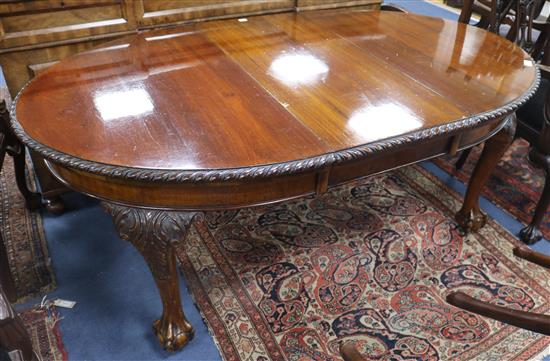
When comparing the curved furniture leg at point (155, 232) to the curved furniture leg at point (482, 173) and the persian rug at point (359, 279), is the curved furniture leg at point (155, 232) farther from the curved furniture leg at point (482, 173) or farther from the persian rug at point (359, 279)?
the curved furniture leg at point (482, 173)

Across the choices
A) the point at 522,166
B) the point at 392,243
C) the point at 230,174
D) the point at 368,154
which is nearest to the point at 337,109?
the point at 368,154

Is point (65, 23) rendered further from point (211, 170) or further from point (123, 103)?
point (211, 170)

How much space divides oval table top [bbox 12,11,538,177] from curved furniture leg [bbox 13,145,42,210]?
0.49 m

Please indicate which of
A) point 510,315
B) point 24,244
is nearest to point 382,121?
point 510,315

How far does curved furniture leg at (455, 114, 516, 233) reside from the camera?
1.22m

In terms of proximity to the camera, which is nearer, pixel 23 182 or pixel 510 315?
pixel 510 315

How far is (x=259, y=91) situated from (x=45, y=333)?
0.84 metres

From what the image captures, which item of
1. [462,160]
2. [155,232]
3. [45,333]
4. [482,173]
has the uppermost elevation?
[155,232]

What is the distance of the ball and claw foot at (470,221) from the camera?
4.85 ft

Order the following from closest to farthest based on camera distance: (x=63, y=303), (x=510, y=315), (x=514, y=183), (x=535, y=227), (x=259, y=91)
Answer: (x=510, y=315), (x=259, y=91), (x=63, y=303), (x=535, y=227), (x=514, y=183)

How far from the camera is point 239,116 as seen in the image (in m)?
0.89

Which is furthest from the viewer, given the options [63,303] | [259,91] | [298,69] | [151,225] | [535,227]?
[535,227]

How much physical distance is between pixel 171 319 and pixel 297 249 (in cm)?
49

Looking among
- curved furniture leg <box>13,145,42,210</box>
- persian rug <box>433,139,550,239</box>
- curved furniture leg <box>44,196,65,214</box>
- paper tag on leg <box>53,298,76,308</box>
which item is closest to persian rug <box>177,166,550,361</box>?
persian rug <box>433,139,550,239</box>
